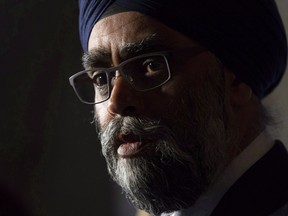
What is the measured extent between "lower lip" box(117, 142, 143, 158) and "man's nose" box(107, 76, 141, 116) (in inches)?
2.3

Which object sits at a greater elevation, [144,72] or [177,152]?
[144,72]

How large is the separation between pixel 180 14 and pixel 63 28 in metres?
0.87

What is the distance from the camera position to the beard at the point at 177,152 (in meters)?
0.96

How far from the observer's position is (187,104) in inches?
39.2

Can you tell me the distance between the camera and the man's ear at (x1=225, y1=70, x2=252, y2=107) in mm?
1044

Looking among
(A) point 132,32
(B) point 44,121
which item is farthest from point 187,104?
(B) point 44,121

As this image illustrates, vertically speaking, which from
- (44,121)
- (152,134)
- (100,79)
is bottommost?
(44,121)

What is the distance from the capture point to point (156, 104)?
3.20 feet

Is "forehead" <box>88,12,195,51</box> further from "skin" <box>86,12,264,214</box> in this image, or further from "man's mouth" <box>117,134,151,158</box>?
"man's mouth" <box>117,134,151,158</box>

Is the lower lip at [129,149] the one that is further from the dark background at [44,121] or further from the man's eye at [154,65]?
the dark background at [44,121]

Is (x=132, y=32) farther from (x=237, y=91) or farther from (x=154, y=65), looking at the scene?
(x=237, y=91)

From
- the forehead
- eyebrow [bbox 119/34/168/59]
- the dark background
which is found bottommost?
the dark background

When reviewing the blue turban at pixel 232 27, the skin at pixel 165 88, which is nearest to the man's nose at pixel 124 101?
the skin at pixel 165 88

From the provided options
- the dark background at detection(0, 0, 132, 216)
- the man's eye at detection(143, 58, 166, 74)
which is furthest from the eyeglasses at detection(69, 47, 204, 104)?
the dark background at detection(0, 0, 132, 216)
